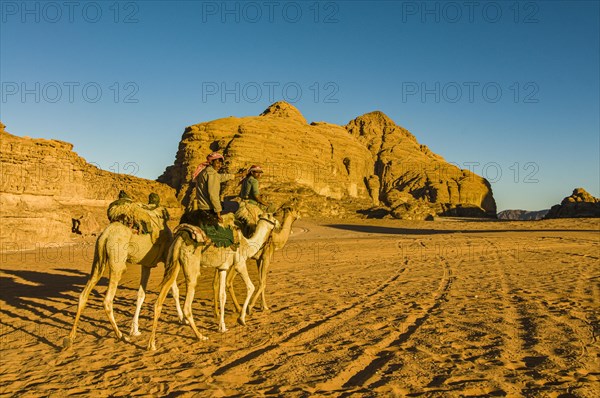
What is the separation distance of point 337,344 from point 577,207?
306 ft

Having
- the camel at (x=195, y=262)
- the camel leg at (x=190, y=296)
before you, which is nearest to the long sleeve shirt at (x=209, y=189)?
the camel at (x=195, y=262)

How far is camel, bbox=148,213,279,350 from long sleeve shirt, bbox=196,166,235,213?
699 millimetres

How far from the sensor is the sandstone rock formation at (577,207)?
261 feet

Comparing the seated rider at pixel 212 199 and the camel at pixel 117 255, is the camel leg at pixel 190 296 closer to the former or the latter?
the seated rider at pixel 212 199

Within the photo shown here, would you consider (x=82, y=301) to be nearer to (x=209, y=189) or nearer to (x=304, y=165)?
(x=209, y=189)

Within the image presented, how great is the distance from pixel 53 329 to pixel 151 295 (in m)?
3.45

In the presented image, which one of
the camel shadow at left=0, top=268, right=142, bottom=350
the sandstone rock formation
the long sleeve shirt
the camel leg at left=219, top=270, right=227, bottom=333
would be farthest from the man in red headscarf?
the sandstone rock formation

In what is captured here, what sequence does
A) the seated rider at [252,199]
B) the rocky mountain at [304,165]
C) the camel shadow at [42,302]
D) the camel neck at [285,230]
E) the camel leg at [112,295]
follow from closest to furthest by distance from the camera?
the camel leg at [112,295], the camel shadow at [42,302], the seated rider at [252,199], the camel neck at [285,230], the rocky mountain at [304,165]

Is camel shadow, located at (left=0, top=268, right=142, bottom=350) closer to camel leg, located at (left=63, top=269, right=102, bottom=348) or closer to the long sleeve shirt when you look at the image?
camel leg, located at (left=63, top=269, right=102, bottom=348)

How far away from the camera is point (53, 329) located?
8.39 meters

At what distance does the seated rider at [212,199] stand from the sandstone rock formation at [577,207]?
85.0 meters

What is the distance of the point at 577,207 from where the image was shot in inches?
3290

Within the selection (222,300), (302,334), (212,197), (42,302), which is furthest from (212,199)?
Answer: (42,302)

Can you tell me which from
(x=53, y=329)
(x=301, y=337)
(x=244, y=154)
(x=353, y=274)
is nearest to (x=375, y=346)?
(x=301, y=337)
